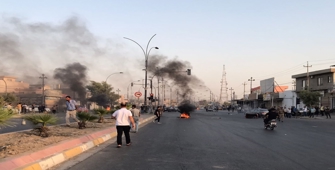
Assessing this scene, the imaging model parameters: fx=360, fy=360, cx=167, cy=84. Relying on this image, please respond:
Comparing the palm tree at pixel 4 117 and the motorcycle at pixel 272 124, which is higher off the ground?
the palm tree at pixel 4 117

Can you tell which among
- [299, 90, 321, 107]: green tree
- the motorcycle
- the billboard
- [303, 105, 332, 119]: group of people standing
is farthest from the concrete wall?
the motorcycle

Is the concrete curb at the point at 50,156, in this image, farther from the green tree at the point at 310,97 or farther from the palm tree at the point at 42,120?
the green tree at the point at 310,97

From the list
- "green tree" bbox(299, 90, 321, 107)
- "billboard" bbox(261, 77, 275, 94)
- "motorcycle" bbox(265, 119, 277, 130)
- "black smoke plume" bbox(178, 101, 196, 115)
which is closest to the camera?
"motorcycle" bbox(265, 119, 277, 130)

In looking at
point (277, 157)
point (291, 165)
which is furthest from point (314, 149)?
point (291, 165)

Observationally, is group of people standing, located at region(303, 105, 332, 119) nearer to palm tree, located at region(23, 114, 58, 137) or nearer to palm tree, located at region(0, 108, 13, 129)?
palm tree, located at region(23, 114, 58, 137)

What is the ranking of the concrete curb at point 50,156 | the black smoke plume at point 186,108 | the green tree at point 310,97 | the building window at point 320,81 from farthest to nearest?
the building window at point 320,81, the green tree at point 310,97, the black smoke plume at point 186,108, the concrete curb at point 50,156

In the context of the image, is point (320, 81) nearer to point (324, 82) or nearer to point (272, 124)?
point (324, 82)

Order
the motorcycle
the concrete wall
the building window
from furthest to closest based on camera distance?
the building window → the concrete wall → the motorcycle

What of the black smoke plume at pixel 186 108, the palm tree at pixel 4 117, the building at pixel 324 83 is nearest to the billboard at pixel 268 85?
the building at pixel 324 83

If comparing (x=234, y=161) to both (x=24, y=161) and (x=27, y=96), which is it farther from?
(x=27, y=96)

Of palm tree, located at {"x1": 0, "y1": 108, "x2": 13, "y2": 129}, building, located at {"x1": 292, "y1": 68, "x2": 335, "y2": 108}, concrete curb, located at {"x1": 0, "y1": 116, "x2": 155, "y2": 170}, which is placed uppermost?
building, located at {"x1": 292, "y1": 68, "x2": 335, "y2": 108}

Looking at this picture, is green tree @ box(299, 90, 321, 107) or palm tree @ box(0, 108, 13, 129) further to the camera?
green tree @ box(299, 90, 321, 107)

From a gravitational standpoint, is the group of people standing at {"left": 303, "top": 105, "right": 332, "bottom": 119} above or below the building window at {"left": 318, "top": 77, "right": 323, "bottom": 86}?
below

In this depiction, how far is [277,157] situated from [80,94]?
53541mm
